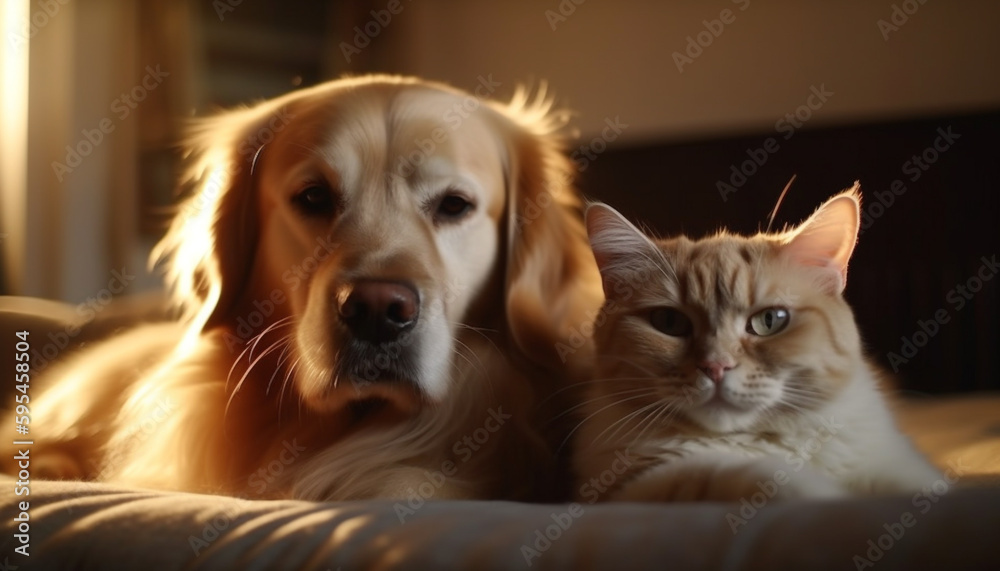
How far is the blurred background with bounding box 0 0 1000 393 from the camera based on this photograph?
2393mm

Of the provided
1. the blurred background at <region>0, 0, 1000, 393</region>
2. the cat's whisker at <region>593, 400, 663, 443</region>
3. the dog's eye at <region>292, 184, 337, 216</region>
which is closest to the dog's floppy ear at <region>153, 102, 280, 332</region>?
the dog's eye at <region>292, 184, 337, 216</region>

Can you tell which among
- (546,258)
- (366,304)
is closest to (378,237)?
(366,304)

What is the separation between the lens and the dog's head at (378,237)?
117cm

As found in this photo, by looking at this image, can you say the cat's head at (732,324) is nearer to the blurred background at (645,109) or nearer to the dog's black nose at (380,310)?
the dog's black nose at (380,310)

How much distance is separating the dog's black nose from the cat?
0.28m

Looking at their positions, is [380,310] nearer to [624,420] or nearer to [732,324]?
[624,420]

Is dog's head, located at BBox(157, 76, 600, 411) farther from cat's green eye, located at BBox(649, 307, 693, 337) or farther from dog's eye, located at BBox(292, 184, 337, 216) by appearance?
cat's green eye, located at BBox(649, 307, 693, 337)

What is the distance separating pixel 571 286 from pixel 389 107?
442 mm

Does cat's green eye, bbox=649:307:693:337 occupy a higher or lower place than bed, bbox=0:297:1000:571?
higher

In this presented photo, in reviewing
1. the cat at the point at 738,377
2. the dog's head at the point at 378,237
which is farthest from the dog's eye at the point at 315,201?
the cat at the point at 738,377

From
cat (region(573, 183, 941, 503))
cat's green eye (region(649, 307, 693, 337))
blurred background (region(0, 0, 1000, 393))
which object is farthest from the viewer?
blurred background (region(0, 0, 1000, 393))

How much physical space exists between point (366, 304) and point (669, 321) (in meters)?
0.41

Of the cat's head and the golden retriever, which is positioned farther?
the golden retriever

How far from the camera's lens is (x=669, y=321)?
1.13m
